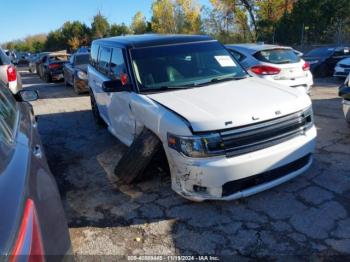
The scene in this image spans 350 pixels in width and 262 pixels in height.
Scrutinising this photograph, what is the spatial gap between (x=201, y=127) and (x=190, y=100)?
663 mm

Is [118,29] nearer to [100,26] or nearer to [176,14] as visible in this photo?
[100,26]

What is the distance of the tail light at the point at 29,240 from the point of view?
1424 mm

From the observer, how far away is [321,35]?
26.0 metres

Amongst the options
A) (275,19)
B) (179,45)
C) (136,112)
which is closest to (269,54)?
(179,45)

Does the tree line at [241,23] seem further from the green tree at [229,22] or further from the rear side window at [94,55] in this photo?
the rear side window at [94,55]

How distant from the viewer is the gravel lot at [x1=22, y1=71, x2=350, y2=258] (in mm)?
3211

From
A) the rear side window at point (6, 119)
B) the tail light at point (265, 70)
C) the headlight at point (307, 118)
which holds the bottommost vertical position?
the tail light at point (265, 70)

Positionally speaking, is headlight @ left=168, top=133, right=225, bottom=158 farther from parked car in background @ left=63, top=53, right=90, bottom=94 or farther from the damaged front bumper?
parked car in background @ left=63, top=53, right=90, bottom=94

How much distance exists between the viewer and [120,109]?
5.12m

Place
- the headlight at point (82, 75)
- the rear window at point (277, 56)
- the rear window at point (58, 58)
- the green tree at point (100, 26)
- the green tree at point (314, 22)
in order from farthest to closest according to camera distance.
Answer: the green tree at point (100, 26), the green tree at point (314, 22), the rear window at point (58, 58), the headlight at point (82, 75), the rear window at point (277, 56)

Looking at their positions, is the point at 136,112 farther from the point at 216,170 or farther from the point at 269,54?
the point at 269,54

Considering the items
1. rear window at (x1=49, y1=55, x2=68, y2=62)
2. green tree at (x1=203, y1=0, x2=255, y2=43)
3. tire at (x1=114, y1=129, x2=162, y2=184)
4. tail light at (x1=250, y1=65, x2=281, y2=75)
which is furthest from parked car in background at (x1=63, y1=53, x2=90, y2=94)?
green tree at (x1=203, y1=0, x2=255, y2=43)

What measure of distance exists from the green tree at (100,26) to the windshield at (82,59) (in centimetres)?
3899

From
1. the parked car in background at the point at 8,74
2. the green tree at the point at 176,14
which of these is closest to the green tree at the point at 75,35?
the green tree at the point at 176,14
